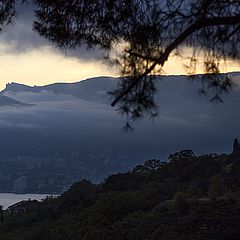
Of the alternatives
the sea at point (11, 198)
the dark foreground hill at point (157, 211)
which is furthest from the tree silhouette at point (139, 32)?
the sea at point (11, 198)

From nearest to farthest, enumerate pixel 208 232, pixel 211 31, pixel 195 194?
pixel 211 31
pixel 208 232
pixel 195 194

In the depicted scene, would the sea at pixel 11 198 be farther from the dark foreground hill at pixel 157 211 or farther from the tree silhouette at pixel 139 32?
the tree silhouette at pixel 139 32

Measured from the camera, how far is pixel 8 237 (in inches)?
1042

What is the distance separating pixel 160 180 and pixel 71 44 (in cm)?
3130

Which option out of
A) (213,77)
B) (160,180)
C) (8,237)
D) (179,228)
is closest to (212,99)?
(213,77)

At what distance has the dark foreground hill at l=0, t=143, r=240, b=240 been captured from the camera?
13.7m

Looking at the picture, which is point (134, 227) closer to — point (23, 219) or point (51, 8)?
point (51, 8)

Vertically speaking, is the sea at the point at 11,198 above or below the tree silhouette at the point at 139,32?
below

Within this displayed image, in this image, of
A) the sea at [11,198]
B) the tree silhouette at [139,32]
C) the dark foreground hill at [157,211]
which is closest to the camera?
the tree silhouette at [139,32]

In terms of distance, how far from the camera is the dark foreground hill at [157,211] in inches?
539

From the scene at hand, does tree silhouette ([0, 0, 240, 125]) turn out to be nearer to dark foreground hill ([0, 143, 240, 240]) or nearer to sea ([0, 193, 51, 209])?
dark foreground hill ([0, 143, 240, 240])

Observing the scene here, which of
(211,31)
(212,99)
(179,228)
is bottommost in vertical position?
(179,228)

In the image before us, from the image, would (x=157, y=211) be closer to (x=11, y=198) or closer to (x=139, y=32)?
(x=139, y=32)

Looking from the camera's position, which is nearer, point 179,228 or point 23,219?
point 179,228
